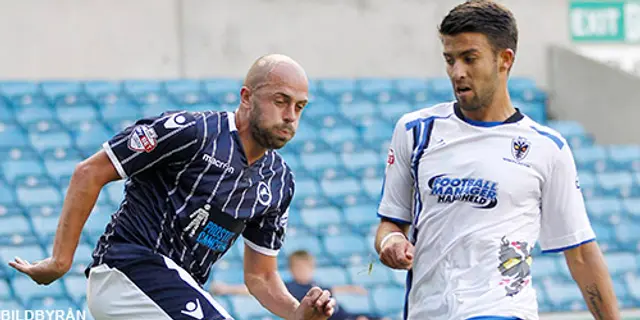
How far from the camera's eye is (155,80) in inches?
537

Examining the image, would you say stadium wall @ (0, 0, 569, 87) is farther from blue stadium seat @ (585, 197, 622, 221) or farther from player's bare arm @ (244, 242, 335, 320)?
player's bare arm @ (244, 242, 335, 320)

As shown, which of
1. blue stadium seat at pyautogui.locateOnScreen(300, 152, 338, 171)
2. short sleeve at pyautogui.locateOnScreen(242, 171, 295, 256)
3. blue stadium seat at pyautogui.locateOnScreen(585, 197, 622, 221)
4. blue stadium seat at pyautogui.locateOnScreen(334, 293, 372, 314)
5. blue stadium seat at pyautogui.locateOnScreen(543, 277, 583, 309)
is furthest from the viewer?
blue stadium seat at pyautogui.locateOnScreen(585, 197, 622, 221)

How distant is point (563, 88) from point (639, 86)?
48.7 inches

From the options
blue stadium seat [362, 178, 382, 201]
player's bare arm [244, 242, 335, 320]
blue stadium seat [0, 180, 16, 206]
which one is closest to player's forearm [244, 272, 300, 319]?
player's bare arm [244, 242, 335, 320]

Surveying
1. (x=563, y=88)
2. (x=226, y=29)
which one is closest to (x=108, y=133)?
(x=226, y=29)

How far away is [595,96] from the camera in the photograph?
14.9 meters

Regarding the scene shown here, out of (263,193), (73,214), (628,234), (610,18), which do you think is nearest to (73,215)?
(73,214)

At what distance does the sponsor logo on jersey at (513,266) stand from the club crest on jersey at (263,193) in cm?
92

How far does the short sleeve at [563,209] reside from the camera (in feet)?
13.0

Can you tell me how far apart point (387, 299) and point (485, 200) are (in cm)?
631

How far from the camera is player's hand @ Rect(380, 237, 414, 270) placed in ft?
12.3

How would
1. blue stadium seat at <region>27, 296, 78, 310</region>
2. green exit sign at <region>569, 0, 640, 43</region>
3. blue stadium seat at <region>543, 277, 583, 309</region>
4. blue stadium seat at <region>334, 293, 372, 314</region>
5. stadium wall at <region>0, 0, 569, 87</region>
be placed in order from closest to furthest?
1. blue stadium seat at <region>27, 296, 78, 310</region>
2. blue stadium seat at <region>334, 293, 372, 314</region>
3. blue stadium seat at <region>543, 277, 583, 309</region>
4. stadium wall at <region>0, 0, 569, 87</region>
5. green exit sign at <region>569, 0, 640, 43</region>

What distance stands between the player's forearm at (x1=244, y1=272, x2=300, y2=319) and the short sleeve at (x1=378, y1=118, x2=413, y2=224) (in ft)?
1.80

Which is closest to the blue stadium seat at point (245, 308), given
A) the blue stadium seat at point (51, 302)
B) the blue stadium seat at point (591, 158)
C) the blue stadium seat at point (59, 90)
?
the blue stadium seat at point (51, 302)
